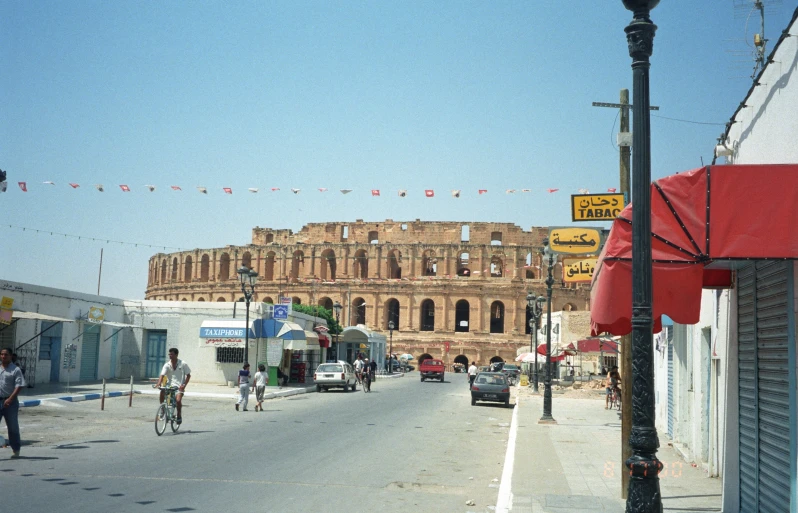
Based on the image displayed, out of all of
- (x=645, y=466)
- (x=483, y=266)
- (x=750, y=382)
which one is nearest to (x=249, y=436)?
(x=750, y=382)

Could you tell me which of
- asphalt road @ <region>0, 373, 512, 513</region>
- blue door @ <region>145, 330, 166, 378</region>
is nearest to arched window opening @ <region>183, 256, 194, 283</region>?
blue door @ <region>145, 330, 166, 378</region>

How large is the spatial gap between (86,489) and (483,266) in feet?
240

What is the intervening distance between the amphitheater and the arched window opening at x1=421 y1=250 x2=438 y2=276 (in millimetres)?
107

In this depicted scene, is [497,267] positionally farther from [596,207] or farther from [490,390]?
[596,207]

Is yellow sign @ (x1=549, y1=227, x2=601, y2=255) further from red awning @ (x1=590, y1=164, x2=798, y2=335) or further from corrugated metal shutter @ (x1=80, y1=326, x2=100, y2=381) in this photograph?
corrugated metal shutter @ (x1=80, y1=326, x2=100, y2=381)

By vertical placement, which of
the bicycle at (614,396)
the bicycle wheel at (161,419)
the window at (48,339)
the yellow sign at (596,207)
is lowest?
the bicycle at (614,396)

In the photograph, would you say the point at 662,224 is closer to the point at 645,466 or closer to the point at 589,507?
the point at 645,466

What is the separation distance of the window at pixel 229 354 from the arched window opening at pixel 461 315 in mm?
49915

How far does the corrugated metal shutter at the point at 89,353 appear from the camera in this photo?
31.2m

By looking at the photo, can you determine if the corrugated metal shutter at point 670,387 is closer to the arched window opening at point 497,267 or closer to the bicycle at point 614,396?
the bicycle at point 614,396

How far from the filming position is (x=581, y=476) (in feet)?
36.6

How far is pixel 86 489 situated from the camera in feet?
27.9

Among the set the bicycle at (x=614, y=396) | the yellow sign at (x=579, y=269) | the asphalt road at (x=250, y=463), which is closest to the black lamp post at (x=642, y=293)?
the asphalt road at (x=250, y=463)

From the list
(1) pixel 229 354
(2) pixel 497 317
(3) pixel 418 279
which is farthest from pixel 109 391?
(2) pixel 497 317
